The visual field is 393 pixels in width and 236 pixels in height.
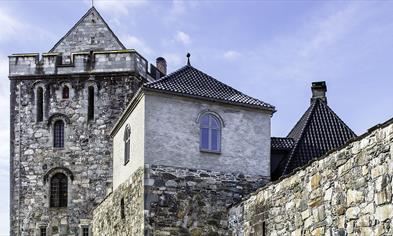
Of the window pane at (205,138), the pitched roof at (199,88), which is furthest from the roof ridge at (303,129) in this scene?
the window pane at (205,138)

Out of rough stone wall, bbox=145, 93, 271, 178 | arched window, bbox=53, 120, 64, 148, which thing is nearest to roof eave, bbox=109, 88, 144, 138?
rough stone wall, bbox=145, 93, 271, 178

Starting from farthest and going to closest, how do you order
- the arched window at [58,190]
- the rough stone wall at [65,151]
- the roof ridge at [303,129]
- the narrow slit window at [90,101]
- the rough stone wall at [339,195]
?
the narrow slit window at [90,101] → the arched window at [58,190] → the rough stone wall at [65,151] → the roof ridge at [303,129] → the rough stone wall at [339,195]

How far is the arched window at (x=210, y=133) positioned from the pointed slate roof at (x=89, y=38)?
13.8 m

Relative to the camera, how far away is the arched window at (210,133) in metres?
19.3

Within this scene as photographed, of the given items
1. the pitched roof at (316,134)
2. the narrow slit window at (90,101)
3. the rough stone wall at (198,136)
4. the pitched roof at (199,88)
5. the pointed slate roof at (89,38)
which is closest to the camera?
the rough stone wall at (198,136)

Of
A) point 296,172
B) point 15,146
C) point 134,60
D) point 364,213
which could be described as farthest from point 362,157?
point 15,146

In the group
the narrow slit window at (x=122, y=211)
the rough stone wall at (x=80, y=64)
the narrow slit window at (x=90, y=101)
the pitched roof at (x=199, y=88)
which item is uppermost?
the rough stone wall at (x=80, y=64)

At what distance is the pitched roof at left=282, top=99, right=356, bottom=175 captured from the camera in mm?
21289

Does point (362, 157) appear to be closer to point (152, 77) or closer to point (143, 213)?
point (143, 213)

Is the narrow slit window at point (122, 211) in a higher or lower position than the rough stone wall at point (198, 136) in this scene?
lower

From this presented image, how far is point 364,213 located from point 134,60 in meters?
20.3

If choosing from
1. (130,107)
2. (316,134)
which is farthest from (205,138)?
(316,134)

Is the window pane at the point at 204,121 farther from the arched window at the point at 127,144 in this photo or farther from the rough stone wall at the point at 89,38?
the rough stone wall at the point at 89,38

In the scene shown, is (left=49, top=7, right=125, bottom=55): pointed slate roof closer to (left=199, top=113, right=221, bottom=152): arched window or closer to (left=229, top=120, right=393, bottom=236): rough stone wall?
(left=199, top=113, right=221, bottom=152): arched window
